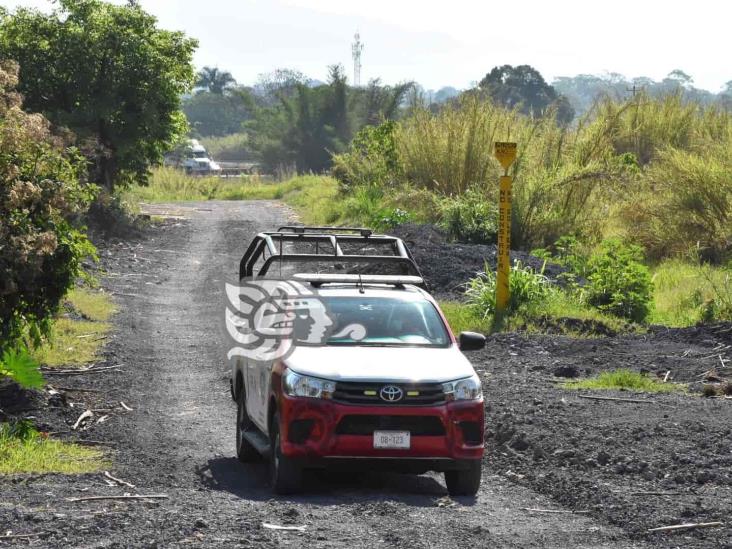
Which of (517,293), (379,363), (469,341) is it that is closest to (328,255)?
(469,341)

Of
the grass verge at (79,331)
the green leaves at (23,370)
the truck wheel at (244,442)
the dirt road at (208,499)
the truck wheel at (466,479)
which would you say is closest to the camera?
the dirt road at (208,499)

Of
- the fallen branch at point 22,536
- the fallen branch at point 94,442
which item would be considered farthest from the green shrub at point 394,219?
the fallen branch at point 22,536

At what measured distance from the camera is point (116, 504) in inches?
353

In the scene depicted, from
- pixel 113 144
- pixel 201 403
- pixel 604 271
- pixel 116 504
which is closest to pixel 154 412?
pixel 201 403

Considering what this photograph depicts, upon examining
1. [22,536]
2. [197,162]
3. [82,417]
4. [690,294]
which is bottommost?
[197,162]

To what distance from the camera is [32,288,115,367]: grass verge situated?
56.3ft

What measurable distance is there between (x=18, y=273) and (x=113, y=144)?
2321cm

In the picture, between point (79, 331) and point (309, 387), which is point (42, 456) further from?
point (79, 331)

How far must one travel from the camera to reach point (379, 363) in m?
9.84

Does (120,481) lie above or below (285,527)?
below

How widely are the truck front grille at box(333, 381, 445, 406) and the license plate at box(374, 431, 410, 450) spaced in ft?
0.72

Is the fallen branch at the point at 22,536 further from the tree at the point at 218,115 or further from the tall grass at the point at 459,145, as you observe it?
the tree at the point at 218,115

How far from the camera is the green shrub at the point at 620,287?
20.4 m

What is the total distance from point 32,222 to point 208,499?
5814 millimetres
